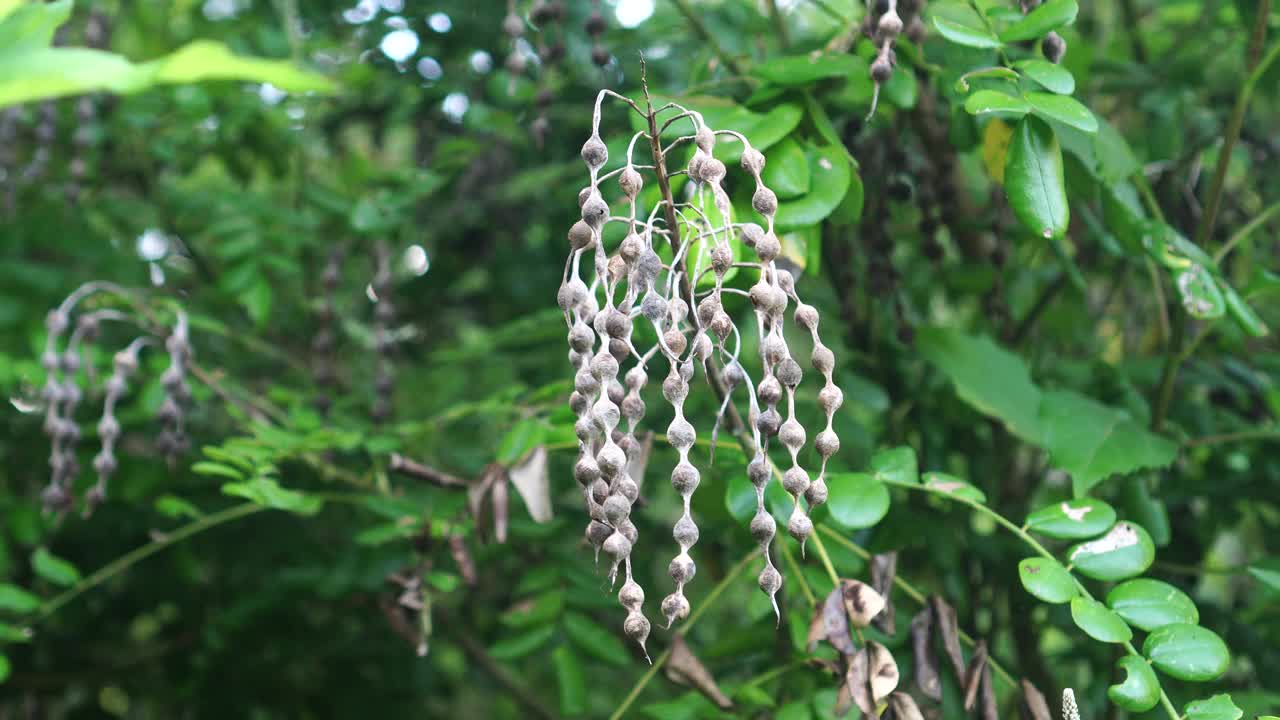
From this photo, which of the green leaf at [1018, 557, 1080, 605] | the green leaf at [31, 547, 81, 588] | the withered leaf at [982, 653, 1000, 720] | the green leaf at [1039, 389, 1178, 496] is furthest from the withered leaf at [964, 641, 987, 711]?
the green leaf at [31, 547, 81, 588]

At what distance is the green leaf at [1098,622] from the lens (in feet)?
3.33

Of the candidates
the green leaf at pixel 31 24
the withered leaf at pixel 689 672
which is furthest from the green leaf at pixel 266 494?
the green leaf at pixel 31 24

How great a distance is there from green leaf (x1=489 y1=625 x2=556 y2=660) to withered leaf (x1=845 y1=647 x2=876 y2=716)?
616mm

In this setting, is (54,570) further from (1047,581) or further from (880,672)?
(1047,581)

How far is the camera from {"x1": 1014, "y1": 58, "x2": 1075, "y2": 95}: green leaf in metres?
1.08

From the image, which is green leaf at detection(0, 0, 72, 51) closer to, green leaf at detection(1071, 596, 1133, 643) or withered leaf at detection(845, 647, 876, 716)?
withered leaf at detection(845, 647, 876, 716)

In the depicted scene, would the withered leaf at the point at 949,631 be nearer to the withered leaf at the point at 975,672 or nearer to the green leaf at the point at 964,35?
the withered leaf at the point at 975,672

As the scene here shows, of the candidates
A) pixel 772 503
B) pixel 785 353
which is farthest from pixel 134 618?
pixel 785 353

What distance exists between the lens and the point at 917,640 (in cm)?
118

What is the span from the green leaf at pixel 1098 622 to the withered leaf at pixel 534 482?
56cm

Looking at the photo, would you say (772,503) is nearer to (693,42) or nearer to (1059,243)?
(1059,243)

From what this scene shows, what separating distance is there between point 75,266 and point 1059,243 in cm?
186

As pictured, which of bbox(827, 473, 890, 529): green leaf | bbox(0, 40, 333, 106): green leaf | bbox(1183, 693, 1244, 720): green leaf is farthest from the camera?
bbox(827, 473, 890, 529): green leaf

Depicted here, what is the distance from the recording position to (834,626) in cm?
108
